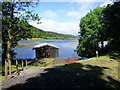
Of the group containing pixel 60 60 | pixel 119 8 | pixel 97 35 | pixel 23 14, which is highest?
pixel 119 8

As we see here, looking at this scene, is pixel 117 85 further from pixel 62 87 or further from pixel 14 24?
pixel 14 24

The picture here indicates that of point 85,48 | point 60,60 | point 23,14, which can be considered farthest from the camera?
point 85,48

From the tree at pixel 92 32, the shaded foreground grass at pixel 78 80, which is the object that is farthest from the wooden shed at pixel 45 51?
the shaded foreground grass at pixel 78 80

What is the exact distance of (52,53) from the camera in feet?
75.1

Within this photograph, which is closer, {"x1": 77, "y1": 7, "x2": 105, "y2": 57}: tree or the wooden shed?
the wooden shed

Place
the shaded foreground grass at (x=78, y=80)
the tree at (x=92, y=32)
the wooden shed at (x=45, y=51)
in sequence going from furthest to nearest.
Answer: the tree at (x=92, y=32)
the wooden shed at (x=45, y=51)
the shaded foreground grass at (x=78, y=80)

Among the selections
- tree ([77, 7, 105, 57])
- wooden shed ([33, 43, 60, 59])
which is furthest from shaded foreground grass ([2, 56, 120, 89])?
tree ([77, 7, 105, 57])

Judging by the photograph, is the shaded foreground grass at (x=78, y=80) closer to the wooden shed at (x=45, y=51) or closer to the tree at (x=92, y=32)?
the wooden shed at (x=45, y=51)

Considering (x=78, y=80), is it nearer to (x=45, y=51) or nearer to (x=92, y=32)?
(x=45, y=51)

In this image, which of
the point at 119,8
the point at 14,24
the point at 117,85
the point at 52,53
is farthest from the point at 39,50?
the point at 117,85

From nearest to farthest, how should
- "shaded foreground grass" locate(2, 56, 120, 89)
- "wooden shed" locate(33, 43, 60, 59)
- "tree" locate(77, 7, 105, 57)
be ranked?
"shaded foreground grass" locate(2, 56, 120, 89) → "wooden shed" locate(33, 43, 60, 59) → "tree" locate(77, 7, 105, 57)

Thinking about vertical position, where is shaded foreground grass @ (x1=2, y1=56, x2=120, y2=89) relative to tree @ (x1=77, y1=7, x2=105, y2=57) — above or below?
below

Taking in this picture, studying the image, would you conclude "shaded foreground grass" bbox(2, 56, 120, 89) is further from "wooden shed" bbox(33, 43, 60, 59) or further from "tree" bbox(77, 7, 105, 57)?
"tree" bbox(77, 7, 105, 57)

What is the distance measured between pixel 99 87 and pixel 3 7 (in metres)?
12.5
